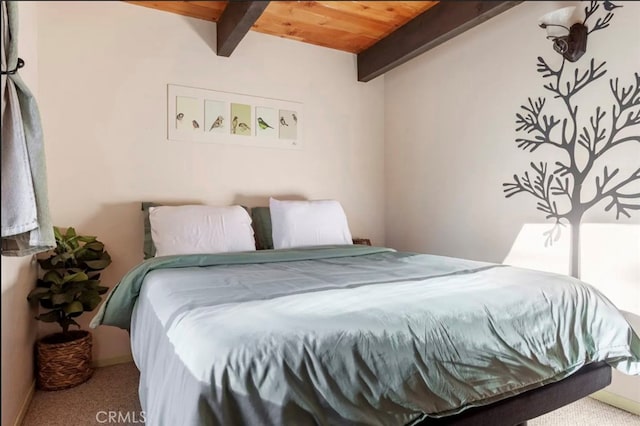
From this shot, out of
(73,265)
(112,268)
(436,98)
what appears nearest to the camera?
(73,265)

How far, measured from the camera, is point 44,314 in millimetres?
1891

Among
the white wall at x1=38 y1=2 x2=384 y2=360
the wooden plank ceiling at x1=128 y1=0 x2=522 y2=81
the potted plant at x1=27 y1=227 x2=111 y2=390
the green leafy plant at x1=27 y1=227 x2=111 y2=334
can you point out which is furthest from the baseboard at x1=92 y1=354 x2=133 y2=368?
the wooden plank ceiling at x1=128 y1=0 x2=522 y2=81

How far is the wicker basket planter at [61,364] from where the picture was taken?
73.6 inches

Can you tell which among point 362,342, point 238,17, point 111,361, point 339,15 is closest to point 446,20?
point 339,15

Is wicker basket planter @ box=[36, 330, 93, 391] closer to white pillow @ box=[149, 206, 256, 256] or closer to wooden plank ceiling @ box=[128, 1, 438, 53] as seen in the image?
white pillow @ box=[149, 206, 256, 256]

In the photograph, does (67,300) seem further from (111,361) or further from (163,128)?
(163,128)

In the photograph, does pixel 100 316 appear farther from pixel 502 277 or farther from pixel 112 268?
pixel 502 277

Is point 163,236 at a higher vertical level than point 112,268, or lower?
higher

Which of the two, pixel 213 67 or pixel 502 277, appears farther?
pixel 213 67

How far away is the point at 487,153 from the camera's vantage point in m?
2.42

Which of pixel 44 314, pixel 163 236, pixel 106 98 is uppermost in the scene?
pixel 106 98

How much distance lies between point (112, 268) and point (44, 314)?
40 centimetres

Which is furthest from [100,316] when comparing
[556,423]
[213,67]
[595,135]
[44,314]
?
[595,135]

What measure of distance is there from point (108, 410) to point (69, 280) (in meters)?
0.65
